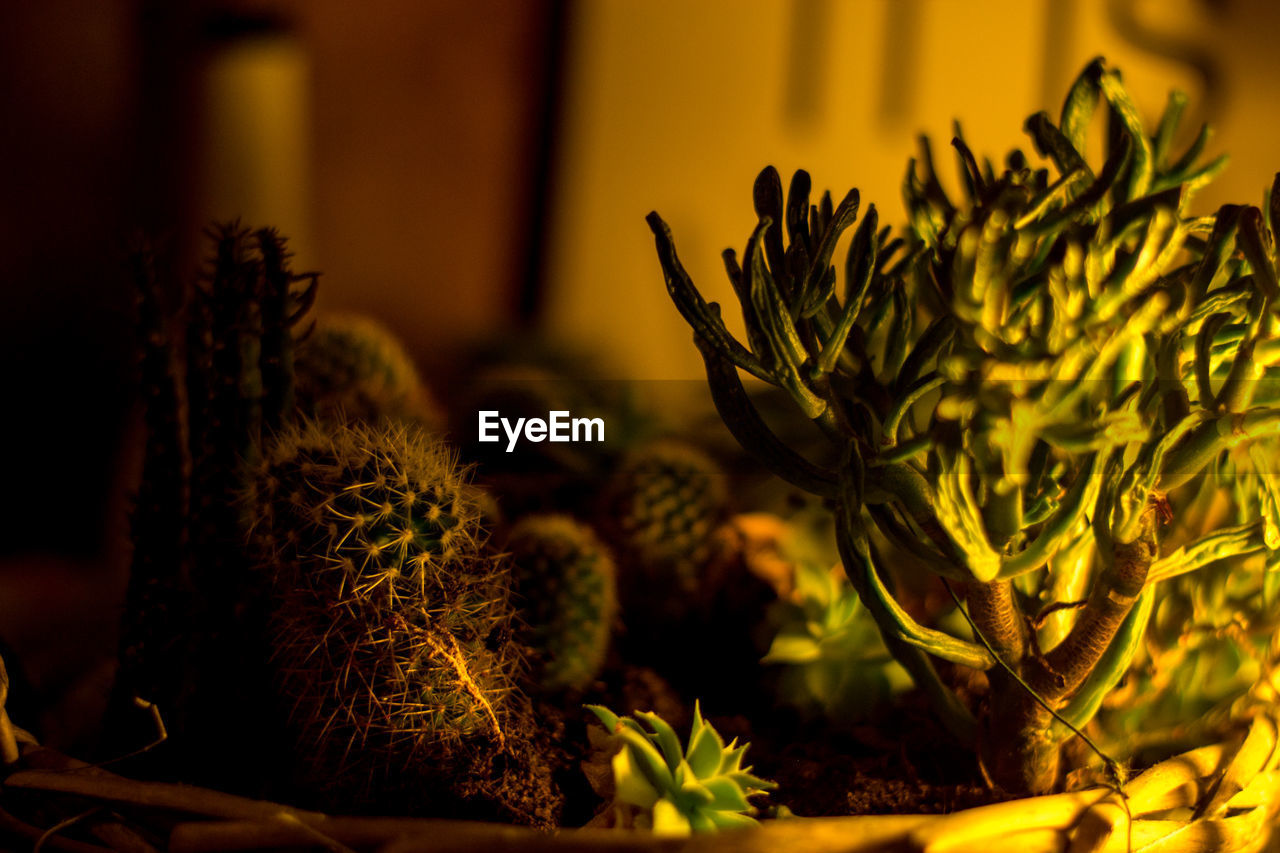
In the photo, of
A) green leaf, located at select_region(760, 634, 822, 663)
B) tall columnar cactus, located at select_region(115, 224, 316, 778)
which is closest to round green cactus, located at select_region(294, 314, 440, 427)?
tall columnar cactus, located at select_region(115, 224, 316, 778)

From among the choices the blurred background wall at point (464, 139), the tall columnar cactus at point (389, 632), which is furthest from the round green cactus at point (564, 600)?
the blurred background wall at point (464, 139)

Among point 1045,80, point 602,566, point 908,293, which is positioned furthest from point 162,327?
point 1045,80

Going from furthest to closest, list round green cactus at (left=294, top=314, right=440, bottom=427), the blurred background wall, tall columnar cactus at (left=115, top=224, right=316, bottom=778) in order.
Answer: the blurred background wall
round green cactus at (left=294, top=314, right=440, bottom=427)
tall columnar cactus at (left=115, top=224, right=316, bottom=778)

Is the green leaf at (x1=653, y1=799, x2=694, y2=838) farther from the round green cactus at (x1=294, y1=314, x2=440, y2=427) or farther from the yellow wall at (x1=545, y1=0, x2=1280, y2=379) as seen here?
the yellow wall at (x1=545, y1=0, x2=1280, y2=379)

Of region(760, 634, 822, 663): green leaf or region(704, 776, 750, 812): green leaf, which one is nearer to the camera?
region(704, 776, 750, 812): green leaf

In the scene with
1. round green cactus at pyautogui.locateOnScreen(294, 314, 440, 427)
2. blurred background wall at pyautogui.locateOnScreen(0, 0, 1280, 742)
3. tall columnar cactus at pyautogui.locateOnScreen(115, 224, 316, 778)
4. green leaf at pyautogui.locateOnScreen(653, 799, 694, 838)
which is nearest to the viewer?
green leaf at pyautogui.locateOnScreen(653, 799, 694, 838)

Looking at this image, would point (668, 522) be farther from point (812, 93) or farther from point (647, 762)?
point (812, 93)

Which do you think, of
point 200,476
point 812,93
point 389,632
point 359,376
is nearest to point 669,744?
point 389,632
